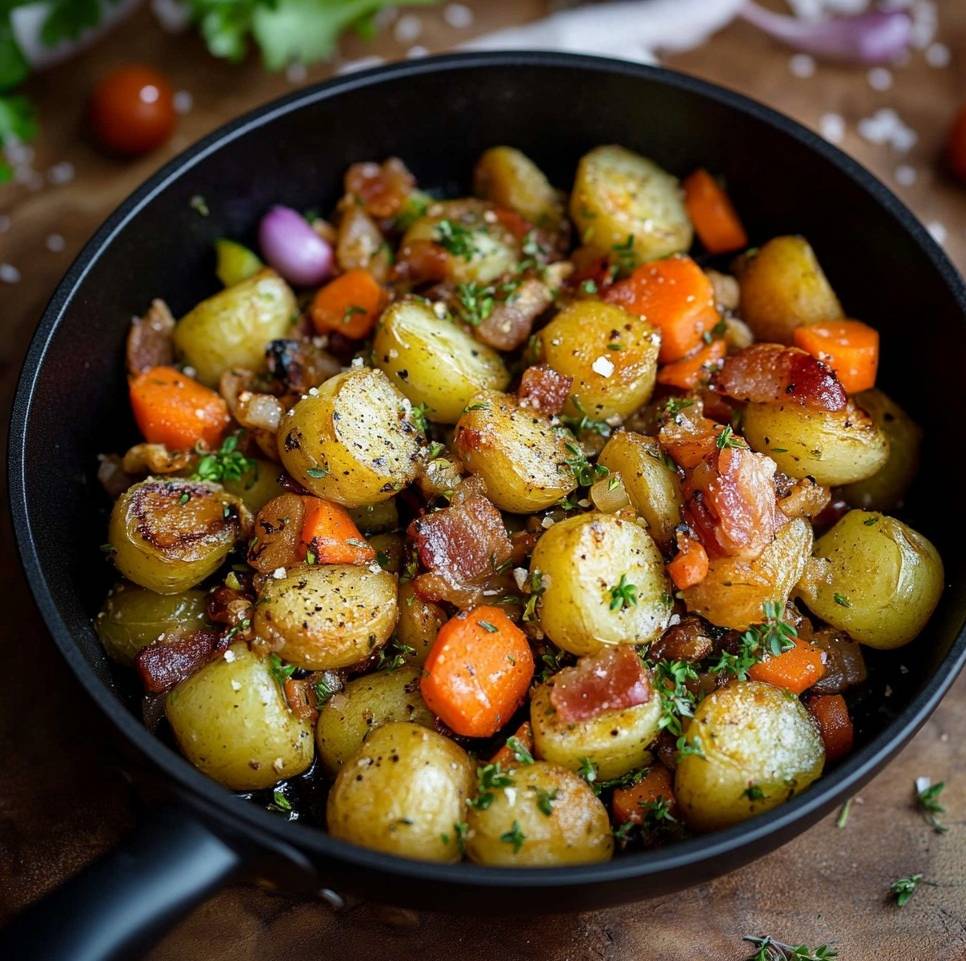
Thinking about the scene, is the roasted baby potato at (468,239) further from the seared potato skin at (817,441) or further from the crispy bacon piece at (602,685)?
the crispy bacon piece at (602,685)

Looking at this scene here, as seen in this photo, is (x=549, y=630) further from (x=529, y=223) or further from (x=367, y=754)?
(x=529, y=223)

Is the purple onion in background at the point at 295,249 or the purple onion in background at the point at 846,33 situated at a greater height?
the purple onion in background at the point at 846,33

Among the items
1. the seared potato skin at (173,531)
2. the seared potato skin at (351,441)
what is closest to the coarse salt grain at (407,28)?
the seared potato skin at (351,441)

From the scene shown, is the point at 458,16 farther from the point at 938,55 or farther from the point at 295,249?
the point at 938,55

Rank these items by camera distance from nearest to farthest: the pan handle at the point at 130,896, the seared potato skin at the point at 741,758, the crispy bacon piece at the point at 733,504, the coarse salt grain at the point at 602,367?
1. the pan handle at the point at 130,896
2. the seared potato skin at the point at 741,758
3. the crispy bacon piece at the point at 733,504
4. the coarse salt grain at the point at 602,367

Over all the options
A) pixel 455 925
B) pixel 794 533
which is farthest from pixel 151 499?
pixel 794 533

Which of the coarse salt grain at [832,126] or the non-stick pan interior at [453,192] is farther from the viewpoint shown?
the coarse salt grain at [832,126]

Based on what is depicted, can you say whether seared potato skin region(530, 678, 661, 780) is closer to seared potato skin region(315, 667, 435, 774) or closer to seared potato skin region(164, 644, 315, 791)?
seared potato skin region(315, 667, 435, 774)

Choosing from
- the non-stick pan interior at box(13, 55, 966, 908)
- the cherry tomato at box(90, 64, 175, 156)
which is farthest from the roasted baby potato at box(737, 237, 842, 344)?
the cherry tomato at box(90, 64, 175, 156)
